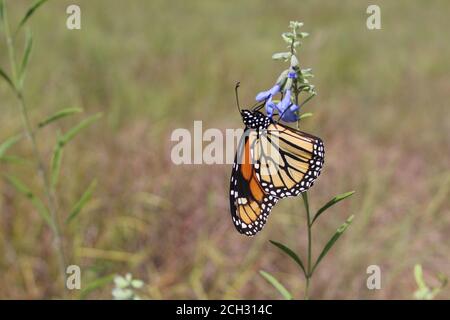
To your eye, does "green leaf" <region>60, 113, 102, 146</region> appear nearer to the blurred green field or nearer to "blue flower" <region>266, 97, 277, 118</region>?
"blue flower" <region>266, 97, 277, 118</region>

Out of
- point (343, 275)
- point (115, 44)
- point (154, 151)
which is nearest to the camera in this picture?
point (343, 275)

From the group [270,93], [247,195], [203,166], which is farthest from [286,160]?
[203,166]

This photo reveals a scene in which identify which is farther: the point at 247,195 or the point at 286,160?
the point at 247,195

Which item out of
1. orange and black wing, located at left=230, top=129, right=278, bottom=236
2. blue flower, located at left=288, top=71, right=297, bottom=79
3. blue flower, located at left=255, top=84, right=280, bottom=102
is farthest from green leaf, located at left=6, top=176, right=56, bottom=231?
blue flower, located at left=288, top=71, right=297, bottom=79

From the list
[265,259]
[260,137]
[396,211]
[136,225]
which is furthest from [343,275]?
[260,137]

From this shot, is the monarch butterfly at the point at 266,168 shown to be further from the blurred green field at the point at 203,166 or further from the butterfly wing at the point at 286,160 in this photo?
the blurred green field at the point at 203,166

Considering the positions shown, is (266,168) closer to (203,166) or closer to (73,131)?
(73,131)
